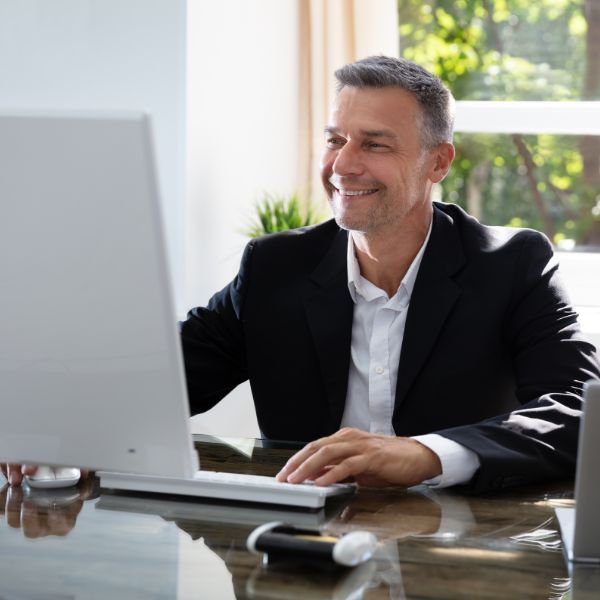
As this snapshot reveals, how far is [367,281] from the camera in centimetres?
220

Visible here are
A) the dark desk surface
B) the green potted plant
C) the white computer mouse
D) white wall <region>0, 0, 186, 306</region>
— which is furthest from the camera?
the green potted plant

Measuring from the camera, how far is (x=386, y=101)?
2.15 meters

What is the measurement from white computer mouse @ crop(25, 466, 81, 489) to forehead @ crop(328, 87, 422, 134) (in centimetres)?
96

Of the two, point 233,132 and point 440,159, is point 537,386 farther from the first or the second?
point 233,132

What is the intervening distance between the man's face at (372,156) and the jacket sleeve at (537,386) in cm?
29

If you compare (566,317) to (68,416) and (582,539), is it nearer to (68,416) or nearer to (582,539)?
(582,539)

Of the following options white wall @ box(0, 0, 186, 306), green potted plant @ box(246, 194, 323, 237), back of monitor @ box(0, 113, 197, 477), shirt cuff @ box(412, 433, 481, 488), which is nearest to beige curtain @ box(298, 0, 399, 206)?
green potted plant @ box(246, 194, 323, 237)

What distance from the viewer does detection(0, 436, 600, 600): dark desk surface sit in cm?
112

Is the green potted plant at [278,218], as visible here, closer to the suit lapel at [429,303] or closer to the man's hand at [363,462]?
the suit lapel at [429,303]

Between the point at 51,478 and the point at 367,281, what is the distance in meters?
0.88

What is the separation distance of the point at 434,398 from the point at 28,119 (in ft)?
3.64

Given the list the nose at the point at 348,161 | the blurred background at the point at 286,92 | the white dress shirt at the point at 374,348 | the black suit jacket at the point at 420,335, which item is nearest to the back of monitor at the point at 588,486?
the black suit jacket at the point at 420,335

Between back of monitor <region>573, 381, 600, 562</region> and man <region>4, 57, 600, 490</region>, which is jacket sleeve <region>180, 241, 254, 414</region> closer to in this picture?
man <region>4, 57, 600, 490</region>

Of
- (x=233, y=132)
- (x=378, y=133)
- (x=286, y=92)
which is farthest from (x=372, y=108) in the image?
(x=286, y=92)
